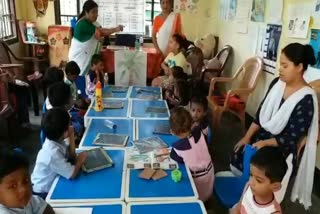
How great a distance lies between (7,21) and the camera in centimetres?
489

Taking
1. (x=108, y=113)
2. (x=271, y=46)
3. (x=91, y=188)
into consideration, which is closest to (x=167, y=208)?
(x=91, y=188)

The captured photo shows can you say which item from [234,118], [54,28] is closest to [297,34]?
[234,118]

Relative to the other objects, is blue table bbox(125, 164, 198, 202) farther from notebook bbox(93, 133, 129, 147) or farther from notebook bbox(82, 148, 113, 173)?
notebook bbox(93, 133, 129, 147)

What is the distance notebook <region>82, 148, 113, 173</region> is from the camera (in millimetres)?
1478

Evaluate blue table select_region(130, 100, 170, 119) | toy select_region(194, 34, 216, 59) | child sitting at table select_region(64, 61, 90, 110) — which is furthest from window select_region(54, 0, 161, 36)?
blue table select_region(130, 100, 170, 119)

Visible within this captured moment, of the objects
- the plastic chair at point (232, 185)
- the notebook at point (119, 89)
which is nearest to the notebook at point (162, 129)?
the plastic chair at point (232, 185)

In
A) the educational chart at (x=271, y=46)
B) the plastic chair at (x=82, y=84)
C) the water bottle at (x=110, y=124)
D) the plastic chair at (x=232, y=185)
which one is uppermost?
the educational chart at (x=271, y=46)

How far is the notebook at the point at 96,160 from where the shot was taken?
148 centimetres

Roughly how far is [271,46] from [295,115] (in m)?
1.79

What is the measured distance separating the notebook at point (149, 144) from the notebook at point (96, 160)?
0.21m

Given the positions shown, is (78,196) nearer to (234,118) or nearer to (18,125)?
(18,125)

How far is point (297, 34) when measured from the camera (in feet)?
9.27

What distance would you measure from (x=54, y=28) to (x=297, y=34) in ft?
13.7

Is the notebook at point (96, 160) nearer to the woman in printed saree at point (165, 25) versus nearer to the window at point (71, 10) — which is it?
the woman in printed saree at point (165, 25)
